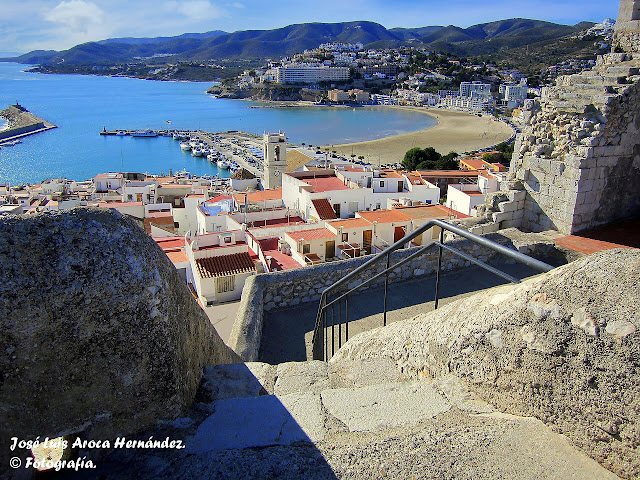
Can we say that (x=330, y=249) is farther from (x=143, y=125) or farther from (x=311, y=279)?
(x=143, y=125)

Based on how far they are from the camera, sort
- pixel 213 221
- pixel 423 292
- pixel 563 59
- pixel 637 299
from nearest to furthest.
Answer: pixel 637 299, pixel 423 292, pixel 213 221, pixel 563 59

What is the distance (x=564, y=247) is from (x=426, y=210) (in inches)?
545

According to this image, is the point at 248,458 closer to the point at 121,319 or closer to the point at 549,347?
the point at 121,319

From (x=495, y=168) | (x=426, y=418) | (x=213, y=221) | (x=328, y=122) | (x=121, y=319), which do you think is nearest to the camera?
(x=121, y=319)

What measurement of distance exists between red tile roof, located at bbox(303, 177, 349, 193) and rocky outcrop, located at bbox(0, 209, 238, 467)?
2175cm

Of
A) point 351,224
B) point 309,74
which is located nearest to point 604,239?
point 351,224

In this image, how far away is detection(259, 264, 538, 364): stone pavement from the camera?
5641mm

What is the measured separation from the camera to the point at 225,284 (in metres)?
14.1

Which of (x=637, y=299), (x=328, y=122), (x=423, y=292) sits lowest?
(x=328, y=122)

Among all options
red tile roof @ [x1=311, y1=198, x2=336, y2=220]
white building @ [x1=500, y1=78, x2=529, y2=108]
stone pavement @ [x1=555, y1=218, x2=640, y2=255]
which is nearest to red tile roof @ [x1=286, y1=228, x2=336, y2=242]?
red tile roof @ [x1=311, y1=198, x2=336, y2=220]

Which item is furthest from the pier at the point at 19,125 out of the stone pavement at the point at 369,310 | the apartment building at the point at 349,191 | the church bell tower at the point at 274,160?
the stone pavement at the point at 369,310

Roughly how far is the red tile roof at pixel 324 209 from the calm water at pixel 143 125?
41.4 m

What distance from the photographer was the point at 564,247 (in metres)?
6.70

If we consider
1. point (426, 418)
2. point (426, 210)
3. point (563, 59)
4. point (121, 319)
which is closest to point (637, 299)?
point (426, 418)
